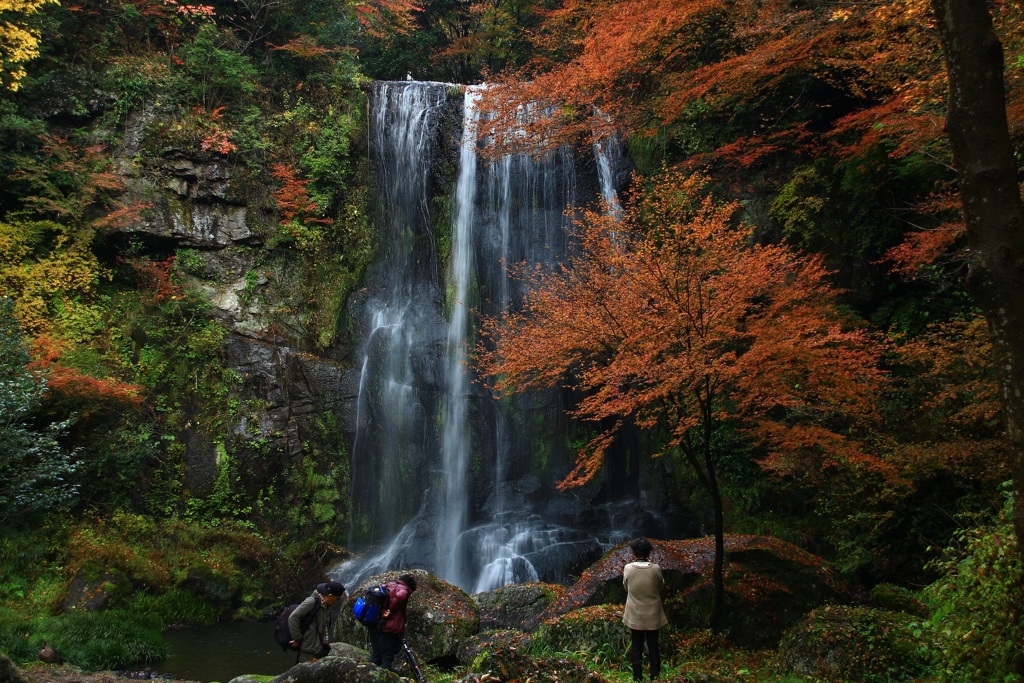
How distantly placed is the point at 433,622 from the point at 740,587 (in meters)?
4.08

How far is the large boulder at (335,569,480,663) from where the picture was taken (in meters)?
7.98

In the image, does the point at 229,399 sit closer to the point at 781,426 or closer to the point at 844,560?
the point at 781,426

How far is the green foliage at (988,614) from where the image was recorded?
3297 millimetres

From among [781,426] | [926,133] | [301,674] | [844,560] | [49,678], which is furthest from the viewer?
[844,560]

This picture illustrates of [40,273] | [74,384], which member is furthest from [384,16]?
[74,384]

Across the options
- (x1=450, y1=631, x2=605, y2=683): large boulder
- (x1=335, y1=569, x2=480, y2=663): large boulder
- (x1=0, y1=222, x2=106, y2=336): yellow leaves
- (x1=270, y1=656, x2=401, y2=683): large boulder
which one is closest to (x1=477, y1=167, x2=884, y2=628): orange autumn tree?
(x1=335, y1=569, x2=480, y2=663): large boulder

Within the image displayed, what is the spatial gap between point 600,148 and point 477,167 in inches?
133

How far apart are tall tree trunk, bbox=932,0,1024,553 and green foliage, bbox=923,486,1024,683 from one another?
1.52 feet

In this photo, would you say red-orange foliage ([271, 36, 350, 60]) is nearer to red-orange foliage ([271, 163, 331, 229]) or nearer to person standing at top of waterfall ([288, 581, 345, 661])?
red-orange foliage ([271, 163, 331, 229])

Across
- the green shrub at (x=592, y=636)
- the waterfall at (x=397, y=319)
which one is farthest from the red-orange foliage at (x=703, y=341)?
the waterfall at (x=397, y=319)

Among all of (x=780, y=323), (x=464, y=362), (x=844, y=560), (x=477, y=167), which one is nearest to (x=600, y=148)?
(x=477, y=167)

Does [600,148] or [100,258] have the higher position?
[600,148]

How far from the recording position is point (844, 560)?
29.7 ft

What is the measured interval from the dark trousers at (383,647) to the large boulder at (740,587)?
9.86 ft
